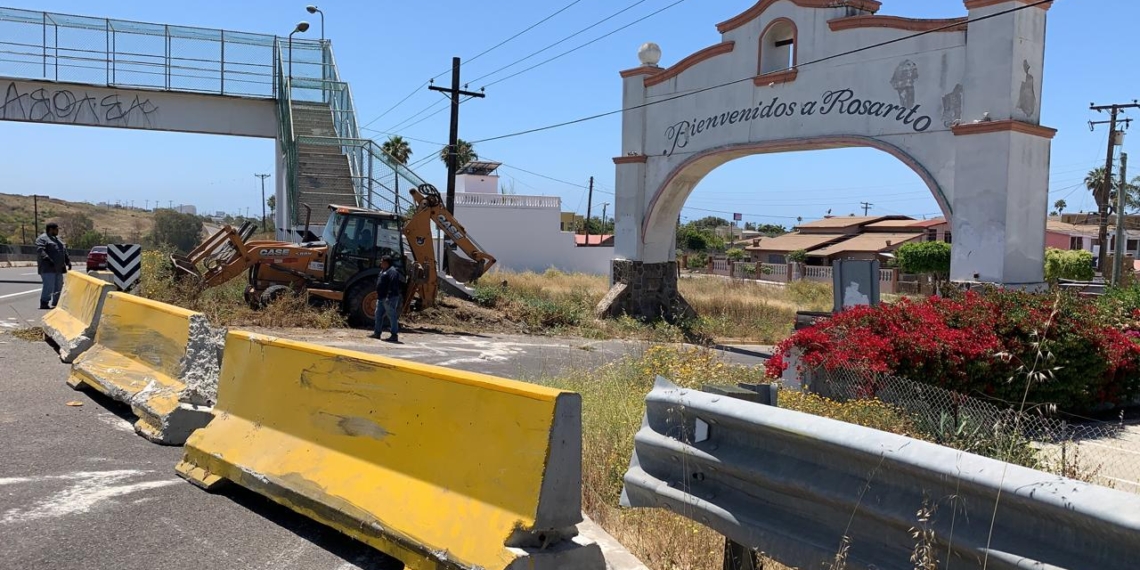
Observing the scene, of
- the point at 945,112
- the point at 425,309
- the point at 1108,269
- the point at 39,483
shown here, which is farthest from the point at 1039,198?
the point at 1108,269

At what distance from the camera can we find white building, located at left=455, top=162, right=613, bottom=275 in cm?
4619

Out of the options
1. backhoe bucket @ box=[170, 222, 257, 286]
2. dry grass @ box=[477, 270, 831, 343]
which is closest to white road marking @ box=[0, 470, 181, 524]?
backhoe bucket @ box=[170, 222, 257, 286]

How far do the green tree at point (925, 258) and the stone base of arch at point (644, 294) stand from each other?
84.3ft

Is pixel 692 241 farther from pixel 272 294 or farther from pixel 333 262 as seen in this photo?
pixel 272 294

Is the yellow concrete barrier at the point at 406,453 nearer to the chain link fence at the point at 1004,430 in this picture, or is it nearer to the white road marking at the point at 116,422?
the white road marking at the point at 116,422

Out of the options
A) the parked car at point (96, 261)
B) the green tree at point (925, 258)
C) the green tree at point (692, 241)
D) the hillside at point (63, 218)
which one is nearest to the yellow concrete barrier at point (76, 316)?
the parked car at point (96, 261)

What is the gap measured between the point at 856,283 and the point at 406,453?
987cm

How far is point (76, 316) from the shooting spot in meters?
11.9

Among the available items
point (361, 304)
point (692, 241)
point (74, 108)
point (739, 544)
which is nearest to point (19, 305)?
point (361, 304)

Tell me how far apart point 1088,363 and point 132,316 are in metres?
10.6

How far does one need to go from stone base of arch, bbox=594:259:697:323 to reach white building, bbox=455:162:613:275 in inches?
825

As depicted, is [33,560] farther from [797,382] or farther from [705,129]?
[705,129]

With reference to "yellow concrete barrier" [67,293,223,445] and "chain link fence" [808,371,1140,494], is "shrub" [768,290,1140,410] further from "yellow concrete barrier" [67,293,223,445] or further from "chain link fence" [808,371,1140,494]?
"yellow concrete barrier" [67,293,223,445]

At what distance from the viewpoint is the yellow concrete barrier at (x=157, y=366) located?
7320mm
